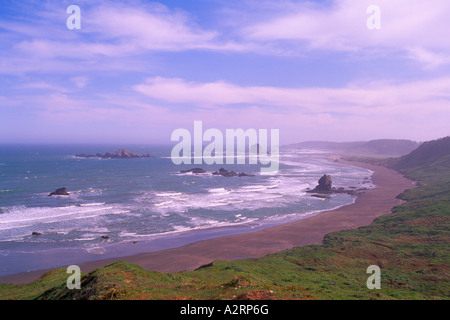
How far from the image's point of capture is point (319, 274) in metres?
19.5

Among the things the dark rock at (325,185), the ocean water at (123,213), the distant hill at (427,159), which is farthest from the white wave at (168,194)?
the distant hill at (427,159)

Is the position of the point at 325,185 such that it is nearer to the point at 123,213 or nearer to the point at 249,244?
the point at 249,244

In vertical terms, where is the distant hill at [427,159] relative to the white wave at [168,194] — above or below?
above

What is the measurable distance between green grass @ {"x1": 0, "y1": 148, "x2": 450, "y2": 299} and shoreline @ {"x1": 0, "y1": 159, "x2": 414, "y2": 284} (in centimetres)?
264

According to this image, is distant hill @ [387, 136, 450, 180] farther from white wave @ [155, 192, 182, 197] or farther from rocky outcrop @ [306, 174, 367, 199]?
white wave @ [155, 192, 182, 197]

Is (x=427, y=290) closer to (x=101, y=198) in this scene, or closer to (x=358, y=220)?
(x=358, y=220)

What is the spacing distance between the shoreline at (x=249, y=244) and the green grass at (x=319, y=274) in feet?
8.68

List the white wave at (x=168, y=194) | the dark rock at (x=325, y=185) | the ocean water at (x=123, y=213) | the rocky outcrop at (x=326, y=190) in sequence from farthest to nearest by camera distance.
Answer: the dark rock at (x=325, y=185) → the rocky outcrop at (x=326, y=190) → the white wave at (x=168, y=194) → the ocean water at (x=123, y=213)

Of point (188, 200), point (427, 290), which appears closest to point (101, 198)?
point (188, 200)

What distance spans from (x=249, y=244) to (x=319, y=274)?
449 inches

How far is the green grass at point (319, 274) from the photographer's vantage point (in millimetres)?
12062

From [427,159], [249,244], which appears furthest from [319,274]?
[427,159]

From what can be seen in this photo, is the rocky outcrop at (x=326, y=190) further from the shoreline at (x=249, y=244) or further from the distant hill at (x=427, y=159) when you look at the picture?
the distant hill at (x=427, y=159)
